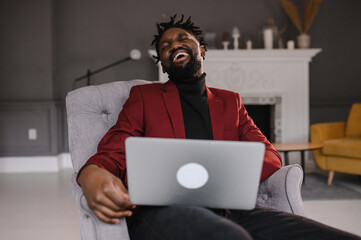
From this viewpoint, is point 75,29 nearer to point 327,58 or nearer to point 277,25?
point 277,25

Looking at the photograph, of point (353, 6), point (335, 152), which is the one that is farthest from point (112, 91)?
point (353, 6)

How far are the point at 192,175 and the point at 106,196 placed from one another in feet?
0.75

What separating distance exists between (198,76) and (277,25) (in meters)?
3.52

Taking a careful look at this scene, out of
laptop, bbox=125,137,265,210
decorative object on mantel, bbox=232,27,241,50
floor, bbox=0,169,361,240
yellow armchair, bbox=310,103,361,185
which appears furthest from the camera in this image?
decorative object on mantel, bbox=232,27,241,50

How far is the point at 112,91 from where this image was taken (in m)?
1.50

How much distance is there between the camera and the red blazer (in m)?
1.17

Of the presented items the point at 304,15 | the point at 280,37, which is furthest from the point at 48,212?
the point at 304,15

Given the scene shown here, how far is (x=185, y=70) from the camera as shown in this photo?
1.40 metres

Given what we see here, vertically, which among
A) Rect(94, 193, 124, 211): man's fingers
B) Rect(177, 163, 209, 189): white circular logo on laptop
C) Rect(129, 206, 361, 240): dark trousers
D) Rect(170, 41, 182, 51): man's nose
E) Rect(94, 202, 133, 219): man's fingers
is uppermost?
Rect(170, 41, 182, 51): man's nose

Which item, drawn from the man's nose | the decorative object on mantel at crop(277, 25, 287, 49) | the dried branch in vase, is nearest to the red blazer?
the man's nose

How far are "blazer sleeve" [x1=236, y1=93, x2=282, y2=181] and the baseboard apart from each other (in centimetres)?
344

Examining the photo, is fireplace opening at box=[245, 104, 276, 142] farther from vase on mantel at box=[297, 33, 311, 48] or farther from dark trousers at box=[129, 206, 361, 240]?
dark trousers at box=[129, 206, 361, 240]

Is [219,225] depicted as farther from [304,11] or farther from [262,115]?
[304,11]

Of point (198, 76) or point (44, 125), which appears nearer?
point (198, 76)
